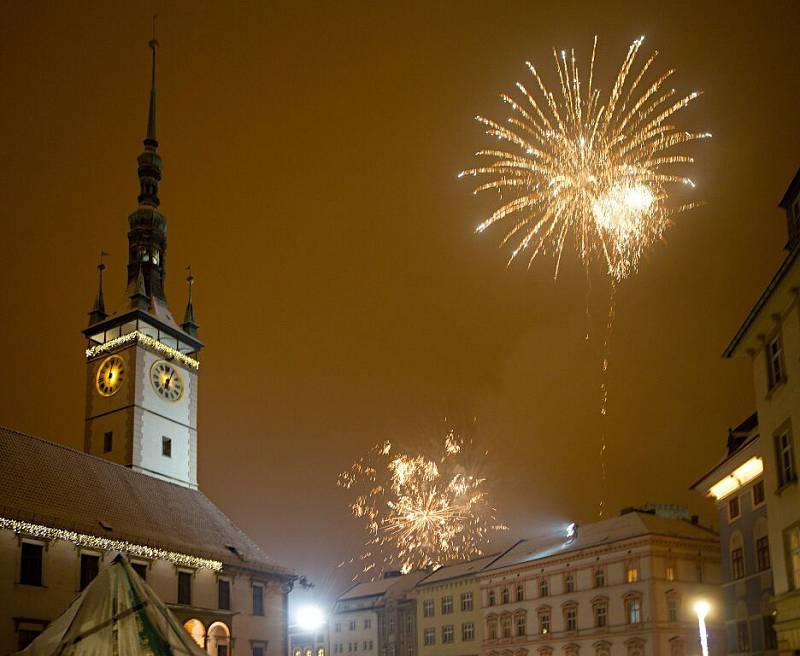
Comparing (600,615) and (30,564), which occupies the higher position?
(30,564)

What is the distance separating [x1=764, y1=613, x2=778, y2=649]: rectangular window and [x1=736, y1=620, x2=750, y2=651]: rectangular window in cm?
170

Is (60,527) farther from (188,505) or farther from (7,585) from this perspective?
(188,505)

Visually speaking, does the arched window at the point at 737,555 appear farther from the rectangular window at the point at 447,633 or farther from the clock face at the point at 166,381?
the rectangular window at the point at 447,633

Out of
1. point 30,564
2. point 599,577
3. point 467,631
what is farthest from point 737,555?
point 467,631

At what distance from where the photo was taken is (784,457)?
72.2ft

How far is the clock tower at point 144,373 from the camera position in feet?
162

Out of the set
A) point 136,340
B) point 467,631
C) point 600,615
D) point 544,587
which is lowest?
point 467,631

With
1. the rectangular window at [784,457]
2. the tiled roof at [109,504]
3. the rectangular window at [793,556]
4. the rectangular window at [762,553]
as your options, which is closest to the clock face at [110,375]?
the tiled roof at [109,504]

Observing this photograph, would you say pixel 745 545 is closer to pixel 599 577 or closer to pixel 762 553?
pixel 762 553

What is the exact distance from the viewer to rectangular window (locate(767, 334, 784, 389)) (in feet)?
72.5

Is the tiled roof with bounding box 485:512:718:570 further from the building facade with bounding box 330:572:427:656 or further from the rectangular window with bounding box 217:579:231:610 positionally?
the rectangular window with bounding box 217:579:231:610

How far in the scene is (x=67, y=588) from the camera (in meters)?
32.4

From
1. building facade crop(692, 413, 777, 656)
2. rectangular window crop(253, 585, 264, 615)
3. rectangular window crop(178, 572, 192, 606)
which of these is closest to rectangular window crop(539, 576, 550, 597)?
rectangular window crop(253, 585, 264, 615)

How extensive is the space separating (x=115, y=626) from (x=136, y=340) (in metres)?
39.1
